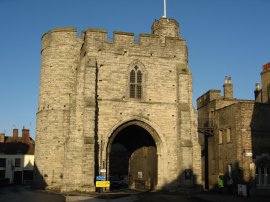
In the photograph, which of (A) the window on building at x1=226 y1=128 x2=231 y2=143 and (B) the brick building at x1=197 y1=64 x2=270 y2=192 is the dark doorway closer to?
(B) the brick building at x1=197 y1=64 x2=270 y2=192

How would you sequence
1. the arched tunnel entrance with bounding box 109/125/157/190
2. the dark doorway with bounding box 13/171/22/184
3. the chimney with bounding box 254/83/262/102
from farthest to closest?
1. the dark doorway with bounding box 13/171/22/184
2. the chimney with bounding box 254/83/262/102
3. the arched tunnel entrance with bounding box 109/125/157/190

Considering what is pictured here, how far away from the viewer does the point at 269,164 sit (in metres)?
24.2

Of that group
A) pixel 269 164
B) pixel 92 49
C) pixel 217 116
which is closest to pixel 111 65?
pixel 92 49

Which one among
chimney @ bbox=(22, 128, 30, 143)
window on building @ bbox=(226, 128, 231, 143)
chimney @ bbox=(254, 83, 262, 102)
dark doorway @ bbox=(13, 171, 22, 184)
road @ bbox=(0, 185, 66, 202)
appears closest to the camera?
road @ bbox=(0, 185, 66, 202)

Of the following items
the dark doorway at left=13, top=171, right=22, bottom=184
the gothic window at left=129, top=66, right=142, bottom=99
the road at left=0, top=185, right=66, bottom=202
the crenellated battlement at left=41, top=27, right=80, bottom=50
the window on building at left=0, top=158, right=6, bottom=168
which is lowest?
the dark doorway at left=13, top=171, right=22, bottom=184

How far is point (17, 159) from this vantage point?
50875mm

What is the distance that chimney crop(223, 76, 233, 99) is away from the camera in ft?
100

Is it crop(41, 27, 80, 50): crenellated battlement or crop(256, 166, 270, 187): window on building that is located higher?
crop(41, 27, 80, 50): crenellated battlement

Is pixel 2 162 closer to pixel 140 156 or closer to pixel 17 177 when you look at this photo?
pixel 17 177

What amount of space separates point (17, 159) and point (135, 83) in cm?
3328

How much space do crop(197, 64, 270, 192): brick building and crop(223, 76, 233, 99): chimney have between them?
68.1 inches

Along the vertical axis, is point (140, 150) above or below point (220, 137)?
below

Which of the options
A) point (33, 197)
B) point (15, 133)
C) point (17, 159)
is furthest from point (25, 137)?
point (33, 197)

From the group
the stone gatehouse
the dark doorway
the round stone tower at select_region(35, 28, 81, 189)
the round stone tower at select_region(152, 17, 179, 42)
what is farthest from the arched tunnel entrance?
the dark doorway
